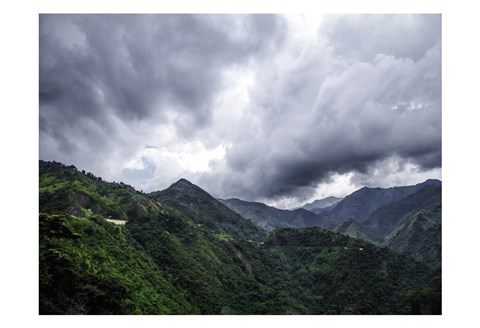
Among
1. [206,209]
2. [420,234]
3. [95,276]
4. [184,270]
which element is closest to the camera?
[95,276]

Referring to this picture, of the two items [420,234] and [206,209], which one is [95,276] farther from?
[206,209]

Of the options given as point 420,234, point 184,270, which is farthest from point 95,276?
point 420,234

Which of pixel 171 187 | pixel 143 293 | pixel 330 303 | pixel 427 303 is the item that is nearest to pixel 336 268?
pixel 330 303

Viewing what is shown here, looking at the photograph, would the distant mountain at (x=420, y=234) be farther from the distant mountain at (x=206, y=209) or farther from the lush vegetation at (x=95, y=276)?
the lush vegetation at (x=95, y=276)

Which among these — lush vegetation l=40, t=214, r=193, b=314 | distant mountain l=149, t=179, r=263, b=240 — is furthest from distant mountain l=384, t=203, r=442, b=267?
lush vegetation l=40, t=214, r=193, b=314

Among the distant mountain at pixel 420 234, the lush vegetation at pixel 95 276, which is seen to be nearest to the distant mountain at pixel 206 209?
the distant mountain at pixel 420 234

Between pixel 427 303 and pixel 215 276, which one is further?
pixel 215 276

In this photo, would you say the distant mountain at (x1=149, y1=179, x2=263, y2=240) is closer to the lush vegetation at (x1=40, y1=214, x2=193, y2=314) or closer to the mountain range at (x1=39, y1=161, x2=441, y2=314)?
the mountain range at (x1=39, y1=161, x2=441, y2=314)
